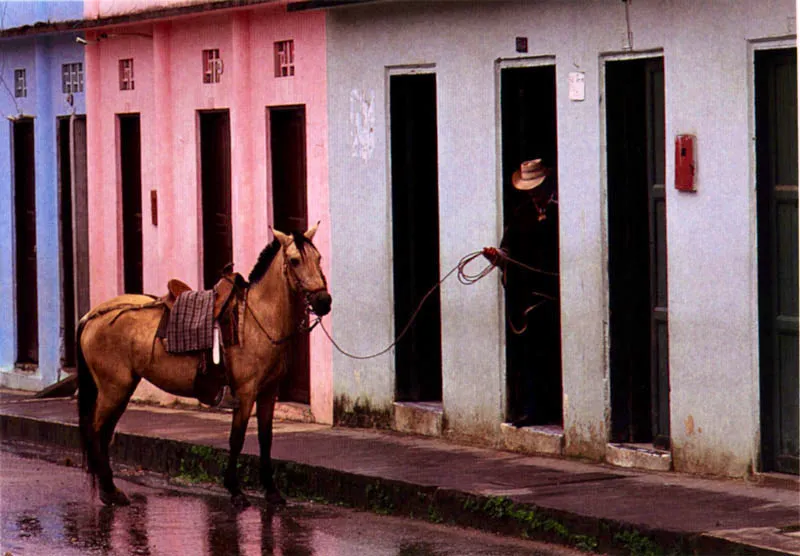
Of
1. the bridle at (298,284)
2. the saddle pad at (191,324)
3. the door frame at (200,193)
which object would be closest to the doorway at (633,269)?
the bridle at (298,284)

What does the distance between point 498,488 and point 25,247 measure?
33.6 feet

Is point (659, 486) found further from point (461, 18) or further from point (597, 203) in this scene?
point (461, 18)

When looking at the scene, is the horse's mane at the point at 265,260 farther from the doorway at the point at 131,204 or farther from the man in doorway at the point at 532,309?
the doorway at the point at 131,204

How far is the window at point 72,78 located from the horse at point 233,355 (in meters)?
6.70

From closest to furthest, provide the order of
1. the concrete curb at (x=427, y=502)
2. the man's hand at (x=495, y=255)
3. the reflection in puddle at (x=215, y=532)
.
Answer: the concrete curb at (x=427, y=502) < the reflection in puddle at (x=215, y=532) < the man's hand at (x=495, y=255)

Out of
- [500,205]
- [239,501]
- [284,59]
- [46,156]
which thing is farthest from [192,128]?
[239,501]

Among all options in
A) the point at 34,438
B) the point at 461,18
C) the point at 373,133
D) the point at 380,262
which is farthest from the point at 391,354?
the point at 34,438

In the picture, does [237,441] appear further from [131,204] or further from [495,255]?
[131,204]

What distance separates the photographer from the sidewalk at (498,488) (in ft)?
34.5

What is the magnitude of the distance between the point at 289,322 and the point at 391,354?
256 cm

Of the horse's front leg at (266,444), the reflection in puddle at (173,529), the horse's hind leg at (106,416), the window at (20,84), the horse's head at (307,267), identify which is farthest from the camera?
the window at (20,84)

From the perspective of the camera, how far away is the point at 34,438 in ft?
56.6

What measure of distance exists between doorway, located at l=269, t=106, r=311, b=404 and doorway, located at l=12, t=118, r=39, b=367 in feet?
16.2

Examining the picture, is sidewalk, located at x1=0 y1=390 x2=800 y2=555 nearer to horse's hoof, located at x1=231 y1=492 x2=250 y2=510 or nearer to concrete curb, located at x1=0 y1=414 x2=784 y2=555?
concrete curb, located at x1=0 y1=414 x2=784 y2=555
